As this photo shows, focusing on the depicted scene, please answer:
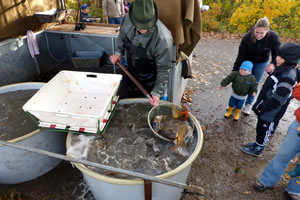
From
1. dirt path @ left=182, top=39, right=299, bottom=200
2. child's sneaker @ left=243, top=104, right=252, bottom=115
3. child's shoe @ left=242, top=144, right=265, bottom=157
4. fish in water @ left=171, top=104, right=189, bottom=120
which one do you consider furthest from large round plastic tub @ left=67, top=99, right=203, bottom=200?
child's sneaker @ left=243, top=104, right=252, bottom=115

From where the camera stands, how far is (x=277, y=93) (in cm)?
298

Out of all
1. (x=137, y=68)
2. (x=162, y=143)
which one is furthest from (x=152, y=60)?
(x=162, y=143)

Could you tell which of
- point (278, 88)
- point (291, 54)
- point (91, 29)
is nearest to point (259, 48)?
point (291, 54)

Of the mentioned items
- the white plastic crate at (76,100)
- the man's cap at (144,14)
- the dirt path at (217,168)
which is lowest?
the dirt path at (217,168)

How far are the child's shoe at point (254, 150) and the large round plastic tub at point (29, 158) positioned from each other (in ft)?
10.5

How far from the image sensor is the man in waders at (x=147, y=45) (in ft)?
8.42

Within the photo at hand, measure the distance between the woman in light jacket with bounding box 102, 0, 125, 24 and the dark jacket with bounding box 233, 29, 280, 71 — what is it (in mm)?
5122

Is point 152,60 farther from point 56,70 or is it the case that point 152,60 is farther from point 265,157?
point 56,70

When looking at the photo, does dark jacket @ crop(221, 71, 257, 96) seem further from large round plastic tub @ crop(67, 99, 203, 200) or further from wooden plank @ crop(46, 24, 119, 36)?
wooden plank @ crop(46, 24, 119, 36)

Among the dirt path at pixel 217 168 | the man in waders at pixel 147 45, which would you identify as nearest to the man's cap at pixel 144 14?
the man in waders at pixel 147 45

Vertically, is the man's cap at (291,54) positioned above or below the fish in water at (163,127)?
above

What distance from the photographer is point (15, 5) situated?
4.82 meters

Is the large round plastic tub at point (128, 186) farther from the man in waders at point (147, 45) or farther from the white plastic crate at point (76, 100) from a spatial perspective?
the man in waders at point (147, 45)

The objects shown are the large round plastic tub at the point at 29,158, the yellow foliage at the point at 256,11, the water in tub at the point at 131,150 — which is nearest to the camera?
the water in tub at the point at 131,150
